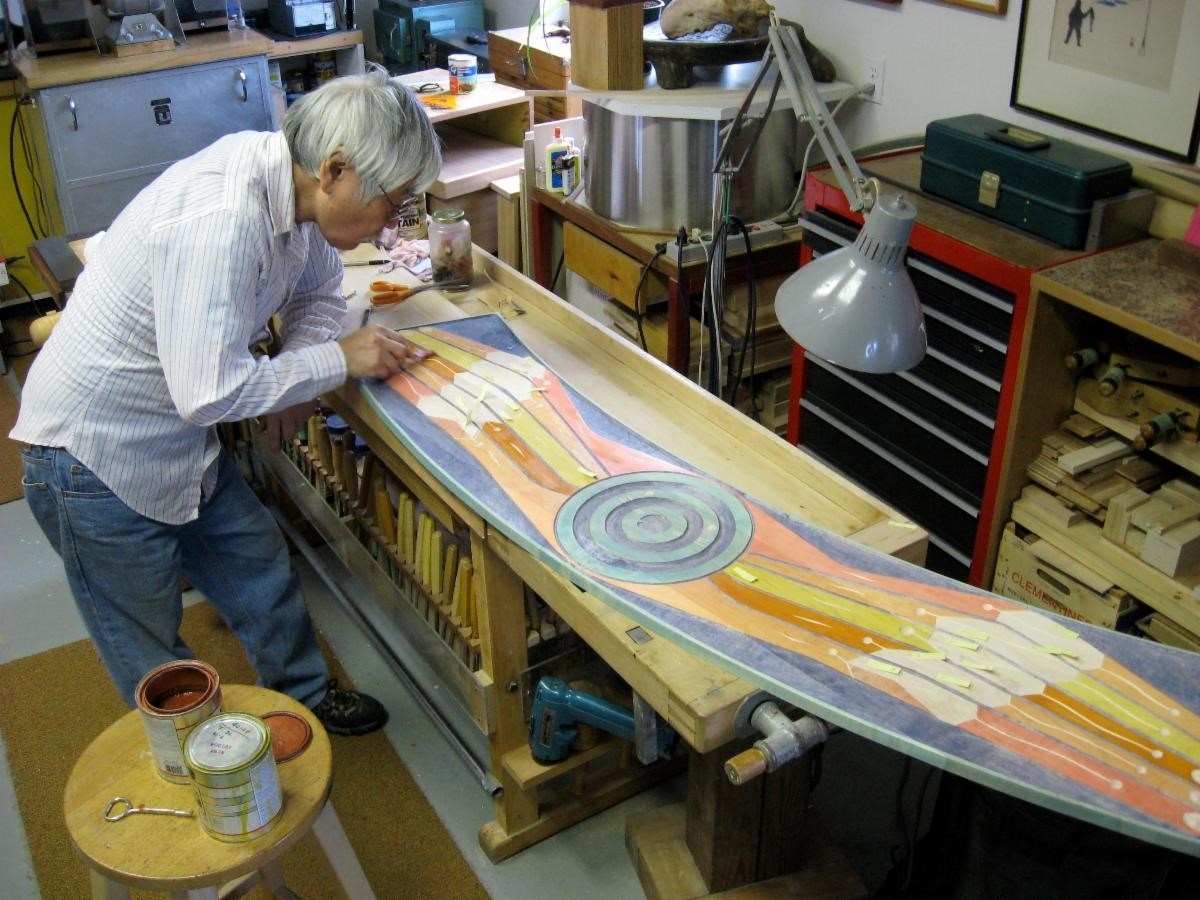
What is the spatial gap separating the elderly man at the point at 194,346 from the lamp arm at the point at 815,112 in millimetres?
539

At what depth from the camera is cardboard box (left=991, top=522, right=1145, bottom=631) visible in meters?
2.13

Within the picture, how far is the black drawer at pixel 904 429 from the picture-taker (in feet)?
7.65

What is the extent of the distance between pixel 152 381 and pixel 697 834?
3.77 ft

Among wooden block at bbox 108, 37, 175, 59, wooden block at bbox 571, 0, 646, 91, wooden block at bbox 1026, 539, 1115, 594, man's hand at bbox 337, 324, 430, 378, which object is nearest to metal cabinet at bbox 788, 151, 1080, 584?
wooden block at bbox 1026, 539, 1115, 594

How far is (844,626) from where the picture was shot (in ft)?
4.56

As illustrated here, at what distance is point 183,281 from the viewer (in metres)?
1.61

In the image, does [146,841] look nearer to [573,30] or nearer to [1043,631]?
[1043,631]

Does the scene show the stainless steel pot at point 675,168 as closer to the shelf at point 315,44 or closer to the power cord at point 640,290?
the power cord at point 640,290

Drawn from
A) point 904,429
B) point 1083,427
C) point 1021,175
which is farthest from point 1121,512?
point 1021,175

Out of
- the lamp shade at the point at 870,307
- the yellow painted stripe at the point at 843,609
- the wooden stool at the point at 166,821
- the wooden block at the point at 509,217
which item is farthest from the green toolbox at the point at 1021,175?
the wooden stool at the point at 166,821

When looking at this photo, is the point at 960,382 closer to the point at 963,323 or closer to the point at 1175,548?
the point at 963,323

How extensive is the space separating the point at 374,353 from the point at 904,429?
3.86ft

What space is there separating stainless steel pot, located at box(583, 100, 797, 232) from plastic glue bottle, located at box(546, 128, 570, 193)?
190mm

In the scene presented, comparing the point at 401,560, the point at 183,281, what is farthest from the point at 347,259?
the point at 183,281
